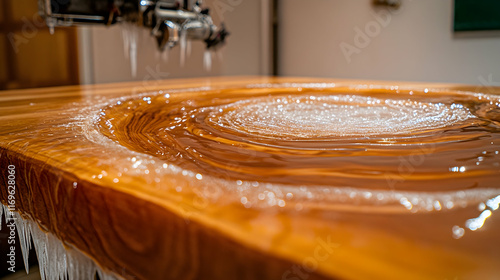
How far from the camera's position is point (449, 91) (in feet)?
3.51

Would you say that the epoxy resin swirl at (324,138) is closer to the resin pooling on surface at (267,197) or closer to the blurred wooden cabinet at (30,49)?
the resin pooling on surface at (267,197)

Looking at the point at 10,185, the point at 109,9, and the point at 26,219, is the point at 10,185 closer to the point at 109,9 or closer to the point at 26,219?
the point at 26,219

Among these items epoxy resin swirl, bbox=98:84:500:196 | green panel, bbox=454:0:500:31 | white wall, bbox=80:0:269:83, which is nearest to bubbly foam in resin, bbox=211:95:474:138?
epoxy resin swirl, bbox=98:84:500:196

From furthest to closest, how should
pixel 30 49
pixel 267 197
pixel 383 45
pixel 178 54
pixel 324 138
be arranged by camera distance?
1. pixel 383 45
2. pixel 178 54
3. pixel 30 49
4. pixel 324 138
5. pixel 267 197

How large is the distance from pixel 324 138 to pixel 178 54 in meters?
1.44

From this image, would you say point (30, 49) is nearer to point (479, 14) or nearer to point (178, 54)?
point (178, 54)

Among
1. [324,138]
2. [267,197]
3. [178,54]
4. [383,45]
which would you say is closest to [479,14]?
[383,45]

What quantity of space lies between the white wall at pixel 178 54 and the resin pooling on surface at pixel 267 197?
0.94 metres

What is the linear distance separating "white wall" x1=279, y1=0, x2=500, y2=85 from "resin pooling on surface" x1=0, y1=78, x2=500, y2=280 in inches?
74.2

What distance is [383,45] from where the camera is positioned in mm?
2529

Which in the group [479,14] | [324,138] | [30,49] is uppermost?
[479,14]

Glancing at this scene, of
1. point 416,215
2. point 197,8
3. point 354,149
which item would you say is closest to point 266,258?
point 416,215

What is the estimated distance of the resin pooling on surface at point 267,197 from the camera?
0.18 meters

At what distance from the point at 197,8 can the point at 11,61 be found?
1.88ft
